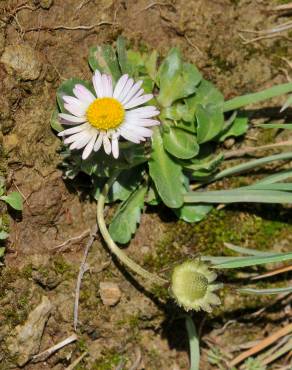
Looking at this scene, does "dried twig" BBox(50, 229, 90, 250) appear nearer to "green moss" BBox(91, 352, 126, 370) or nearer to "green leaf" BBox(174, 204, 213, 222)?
"green leaf" BBox(174, 204, 213, 222)

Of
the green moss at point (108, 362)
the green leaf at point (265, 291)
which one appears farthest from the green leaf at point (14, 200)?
the green leaf at point (265, 291)

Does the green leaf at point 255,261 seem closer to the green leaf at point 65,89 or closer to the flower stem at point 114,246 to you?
the flower stem at point 114,246

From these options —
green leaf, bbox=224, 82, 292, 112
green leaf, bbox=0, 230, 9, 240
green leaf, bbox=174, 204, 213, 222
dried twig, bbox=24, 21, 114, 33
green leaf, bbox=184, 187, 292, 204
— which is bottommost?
green leaf, bbox=0, 230, 9, 240

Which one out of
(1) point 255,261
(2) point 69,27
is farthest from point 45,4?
(1) point 255,261

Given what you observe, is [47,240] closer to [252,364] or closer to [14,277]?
[14,277]

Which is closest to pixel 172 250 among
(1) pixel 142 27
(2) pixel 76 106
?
(2) pixel 76 106

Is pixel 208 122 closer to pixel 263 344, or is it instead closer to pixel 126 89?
pixel 126 89

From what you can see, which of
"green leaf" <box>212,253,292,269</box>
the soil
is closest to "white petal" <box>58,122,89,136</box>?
the soil
